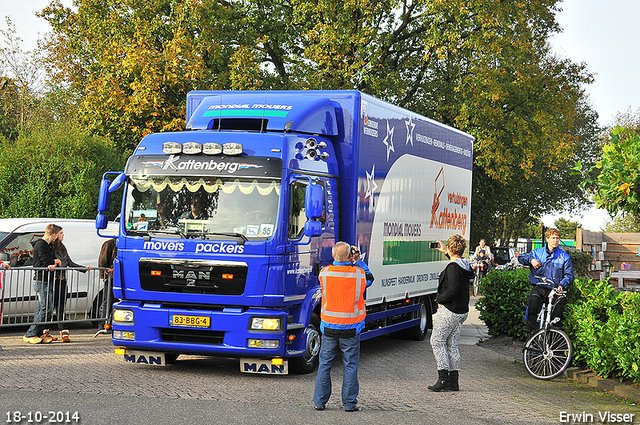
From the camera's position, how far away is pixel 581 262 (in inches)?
914

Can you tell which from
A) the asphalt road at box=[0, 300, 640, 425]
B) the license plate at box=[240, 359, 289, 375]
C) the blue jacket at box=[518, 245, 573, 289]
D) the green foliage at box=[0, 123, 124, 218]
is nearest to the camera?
the asphalt road at box=[0, 300, 640, 425]

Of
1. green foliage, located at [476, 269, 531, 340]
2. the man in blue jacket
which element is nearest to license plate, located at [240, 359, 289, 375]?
the man in blue jacket

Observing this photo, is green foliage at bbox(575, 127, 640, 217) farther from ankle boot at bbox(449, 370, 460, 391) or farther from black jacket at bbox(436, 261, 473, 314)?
ankle boot at bbox(449, 370, 460, 391)

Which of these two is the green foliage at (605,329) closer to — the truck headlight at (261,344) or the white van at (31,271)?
the truck headlight at (261,344)

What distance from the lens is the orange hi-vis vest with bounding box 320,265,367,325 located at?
7555mm

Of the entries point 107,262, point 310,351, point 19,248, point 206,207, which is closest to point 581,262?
point 107,262

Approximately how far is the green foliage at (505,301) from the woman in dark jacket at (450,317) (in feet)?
13.8

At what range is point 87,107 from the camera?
2122cm

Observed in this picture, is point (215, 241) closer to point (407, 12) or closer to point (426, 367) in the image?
point (426, 367)

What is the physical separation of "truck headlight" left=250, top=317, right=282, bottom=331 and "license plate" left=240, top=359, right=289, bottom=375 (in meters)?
0.51

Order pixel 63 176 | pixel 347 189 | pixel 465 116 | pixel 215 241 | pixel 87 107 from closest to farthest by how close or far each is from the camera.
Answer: pixel 215 241
pixel 347 189
pixel 63 176
pixel 87 107
pixel 465 116

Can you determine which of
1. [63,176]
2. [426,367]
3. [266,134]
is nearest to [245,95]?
[266,134]

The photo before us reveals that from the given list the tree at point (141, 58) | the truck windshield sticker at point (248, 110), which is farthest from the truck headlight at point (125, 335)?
the tree at point (141, 58)

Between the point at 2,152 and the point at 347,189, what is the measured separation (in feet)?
41.7
